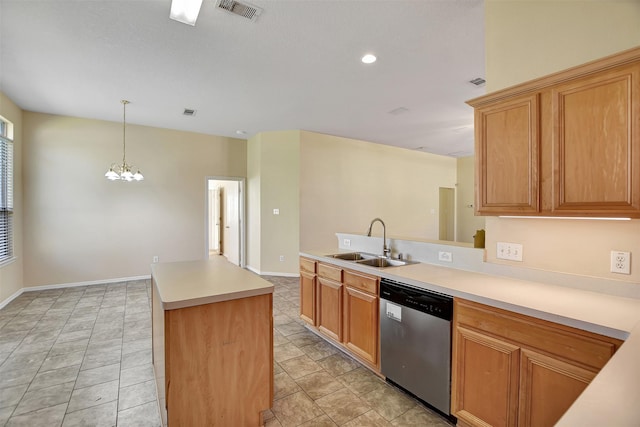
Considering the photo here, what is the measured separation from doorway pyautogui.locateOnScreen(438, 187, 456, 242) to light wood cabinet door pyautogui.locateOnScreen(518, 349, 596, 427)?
769cm

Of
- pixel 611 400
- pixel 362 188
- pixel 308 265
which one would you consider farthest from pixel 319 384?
pixel 362 188

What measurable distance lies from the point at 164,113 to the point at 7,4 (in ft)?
8.23

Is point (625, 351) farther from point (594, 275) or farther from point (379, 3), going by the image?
point (379, 3)

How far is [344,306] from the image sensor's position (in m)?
2.67

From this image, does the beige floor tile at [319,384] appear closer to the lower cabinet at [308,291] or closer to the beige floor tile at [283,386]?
the beige floor tile at [283,386]

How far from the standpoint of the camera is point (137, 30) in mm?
2539

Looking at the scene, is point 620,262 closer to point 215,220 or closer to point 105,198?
point 105,198

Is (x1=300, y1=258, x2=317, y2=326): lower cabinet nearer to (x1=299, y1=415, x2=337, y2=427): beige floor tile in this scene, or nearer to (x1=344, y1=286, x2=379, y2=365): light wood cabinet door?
(x1=344, y1=286, x2=379, y2=365): light wood cabinet door

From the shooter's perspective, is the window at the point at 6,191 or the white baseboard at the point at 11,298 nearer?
the white baseboard at the point at 11,298

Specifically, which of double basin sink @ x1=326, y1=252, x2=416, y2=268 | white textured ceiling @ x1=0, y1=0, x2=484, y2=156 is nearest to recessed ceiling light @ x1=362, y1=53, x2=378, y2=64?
white textured ceiling @ x1=0, y1=0, x2=484, y2=156

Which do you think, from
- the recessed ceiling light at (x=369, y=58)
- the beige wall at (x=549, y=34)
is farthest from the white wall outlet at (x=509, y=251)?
the recessed ceiling light at (x=369, y=58)

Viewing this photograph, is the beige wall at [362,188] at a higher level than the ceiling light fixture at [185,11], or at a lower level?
lower

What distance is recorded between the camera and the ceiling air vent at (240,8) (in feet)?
7.35

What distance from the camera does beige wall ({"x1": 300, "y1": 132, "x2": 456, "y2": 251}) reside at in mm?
5875
